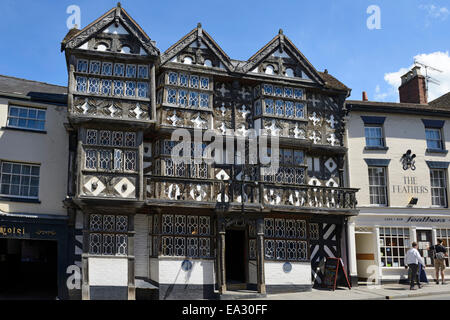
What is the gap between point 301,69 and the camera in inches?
803

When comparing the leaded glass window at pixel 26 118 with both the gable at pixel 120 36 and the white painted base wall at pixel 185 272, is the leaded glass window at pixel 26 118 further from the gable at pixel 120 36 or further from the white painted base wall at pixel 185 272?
the white painted base wall at pixel 185 272

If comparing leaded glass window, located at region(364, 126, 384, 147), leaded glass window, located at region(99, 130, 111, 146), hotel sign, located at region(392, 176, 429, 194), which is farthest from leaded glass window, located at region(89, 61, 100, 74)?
hotel sign, located at region(392, 176, 429, 194)

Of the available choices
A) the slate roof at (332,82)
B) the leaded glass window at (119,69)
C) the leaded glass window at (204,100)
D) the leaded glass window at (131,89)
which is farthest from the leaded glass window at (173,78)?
the slate roof at (332,82)

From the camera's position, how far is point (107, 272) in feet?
53.7

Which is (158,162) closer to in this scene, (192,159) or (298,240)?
(192,159)

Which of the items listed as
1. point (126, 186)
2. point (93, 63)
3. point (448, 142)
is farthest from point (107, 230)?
point (448, 142)

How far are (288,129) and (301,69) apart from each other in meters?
2.72

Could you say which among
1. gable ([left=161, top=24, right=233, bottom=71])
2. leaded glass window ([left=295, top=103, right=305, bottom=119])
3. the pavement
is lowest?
the pavement

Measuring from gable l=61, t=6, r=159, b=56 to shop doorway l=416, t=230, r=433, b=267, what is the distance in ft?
44.7

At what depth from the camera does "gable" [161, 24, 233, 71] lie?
18719 mm

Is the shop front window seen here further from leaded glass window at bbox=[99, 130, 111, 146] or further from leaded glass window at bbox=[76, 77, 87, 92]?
leaded glass window at bbox=[76, 77, 87, 92]

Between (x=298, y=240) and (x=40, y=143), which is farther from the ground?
(x=40, y=143)

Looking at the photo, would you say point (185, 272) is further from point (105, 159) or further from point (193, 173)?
point (105, 159)

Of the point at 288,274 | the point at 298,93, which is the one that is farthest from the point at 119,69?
the point at 288,274
